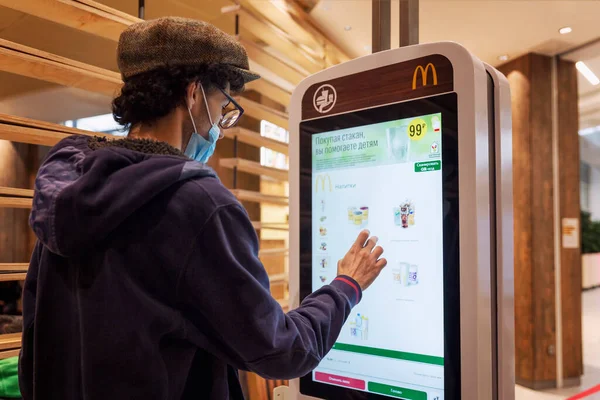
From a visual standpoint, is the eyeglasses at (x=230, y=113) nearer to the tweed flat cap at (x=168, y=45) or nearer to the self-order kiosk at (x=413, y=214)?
the tweed flat cap at (x=168, y=45)

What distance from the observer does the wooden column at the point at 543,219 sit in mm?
5469

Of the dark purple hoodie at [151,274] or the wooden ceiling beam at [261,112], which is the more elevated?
the wooden ceiling beam at [261,112]

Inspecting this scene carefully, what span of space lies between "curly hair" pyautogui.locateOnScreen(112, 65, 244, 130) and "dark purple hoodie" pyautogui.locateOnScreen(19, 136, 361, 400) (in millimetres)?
161

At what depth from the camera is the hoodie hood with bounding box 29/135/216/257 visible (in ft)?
2.83

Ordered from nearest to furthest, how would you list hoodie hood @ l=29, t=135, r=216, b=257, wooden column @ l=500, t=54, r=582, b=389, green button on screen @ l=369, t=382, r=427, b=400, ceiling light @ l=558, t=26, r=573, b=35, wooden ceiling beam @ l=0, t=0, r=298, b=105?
hoodie hood @ l=29, t=135, r=216, b=257, green button on screen @ l=369, t=382, r=427, b=400, wooden ceiling beam @ l=0, t=0, r=298, b=105, ceiling light @ l=558, t=26, r=573, b=35, wooden column @ l=500, t=54, r=582, b=389

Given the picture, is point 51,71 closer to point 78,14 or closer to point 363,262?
point 78,14

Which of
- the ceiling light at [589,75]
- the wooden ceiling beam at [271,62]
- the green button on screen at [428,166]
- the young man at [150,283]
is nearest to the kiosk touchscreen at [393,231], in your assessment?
the green button on screen at [428,166]

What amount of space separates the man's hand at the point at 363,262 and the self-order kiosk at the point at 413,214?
0.26 ft

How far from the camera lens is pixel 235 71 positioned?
113 cm

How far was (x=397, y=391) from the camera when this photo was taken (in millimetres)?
1334

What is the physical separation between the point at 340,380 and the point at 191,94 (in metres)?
0.91

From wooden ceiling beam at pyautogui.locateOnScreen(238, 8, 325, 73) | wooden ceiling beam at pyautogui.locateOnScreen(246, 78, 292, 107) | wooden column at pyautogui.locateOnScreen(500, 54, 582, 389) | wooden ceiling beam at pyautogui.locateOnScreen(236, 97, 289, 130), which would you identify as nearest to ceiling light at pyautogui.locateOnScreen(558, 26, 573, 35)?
wooden column at pyautogui.locateOnScreen(500, 54, 582, 389)

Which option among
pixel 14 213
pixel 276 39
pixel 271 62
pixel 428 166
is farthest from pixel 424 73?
pixel 276 39

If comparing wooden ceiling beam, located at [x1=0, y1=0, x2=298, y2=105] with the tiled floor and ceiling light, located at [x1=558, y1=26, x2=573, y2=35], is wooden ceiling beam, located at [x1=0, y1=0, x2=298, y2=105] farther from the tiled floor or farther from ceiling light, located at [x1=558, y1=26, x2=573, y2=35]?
the tiled floor
